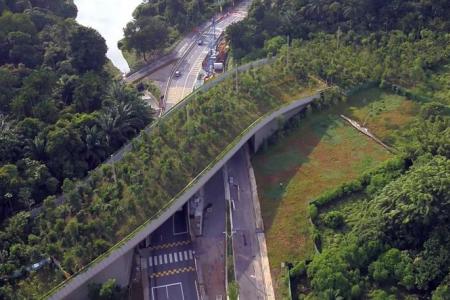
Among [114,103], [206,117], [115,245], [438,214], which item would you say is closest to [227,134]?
[206,117]

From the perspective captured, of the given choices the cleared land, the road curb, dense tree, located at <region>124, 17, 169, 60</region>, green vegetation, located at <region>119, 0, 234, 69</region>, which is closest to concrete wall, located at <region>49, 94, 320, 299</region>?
the road curb

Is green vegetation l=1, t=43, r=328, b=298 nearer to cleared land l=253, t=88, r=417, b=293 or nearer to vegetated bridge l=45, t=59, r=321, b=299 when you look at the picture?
vegetated bridge l=45, t=59, r=321, b=299

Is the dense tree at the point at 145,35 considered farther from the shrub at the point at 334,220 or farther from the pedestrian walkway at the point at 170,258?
the shrub at the point at 334,220

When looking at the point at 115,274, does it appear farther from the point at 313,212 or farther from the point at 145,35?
the point at 145,35

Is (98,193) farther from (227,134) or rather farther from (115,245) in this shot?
(227,134)

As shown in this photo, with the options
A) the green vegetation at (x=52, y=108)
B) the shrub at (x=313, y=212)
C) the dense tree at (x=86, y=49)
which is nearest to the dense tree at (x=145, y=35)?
the green vegetation at (x=52, y=108)

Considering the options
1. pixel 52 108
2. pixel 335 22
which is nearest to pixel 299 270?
pixel 52 108
